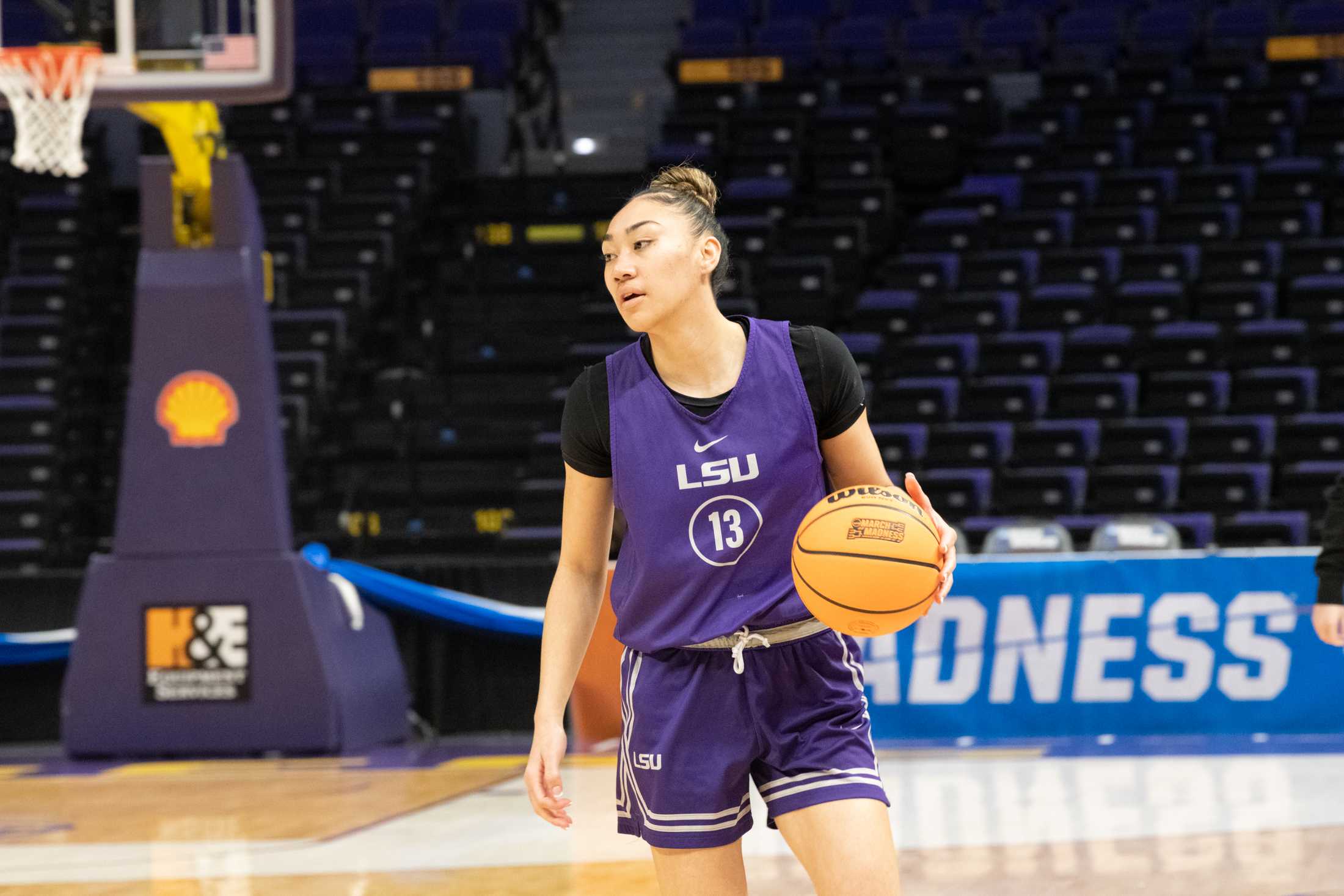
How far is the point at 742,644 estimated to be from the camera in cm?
271

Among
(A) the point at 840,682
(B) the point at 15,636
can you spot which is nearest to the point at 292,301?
(B) the point at 15,636

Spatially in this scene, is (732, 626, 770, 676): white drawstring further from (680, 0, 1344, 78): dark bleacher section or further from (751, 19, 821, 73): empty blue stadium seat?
(751, 19, 821, 73): empty blue stadium seat

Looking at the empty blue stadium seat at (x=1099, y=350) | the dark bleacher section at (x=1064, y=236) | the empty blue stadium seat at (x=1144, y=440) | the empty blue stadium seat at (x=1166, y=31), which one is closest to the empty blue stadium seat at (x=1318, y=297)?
the dark bleacher section at (x=1064, y=236)

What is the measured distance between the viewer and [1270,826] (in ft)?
18.9

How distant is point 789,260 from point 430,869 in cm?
878

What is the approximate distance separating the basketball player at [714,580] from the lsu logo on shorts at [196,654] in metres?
5.87

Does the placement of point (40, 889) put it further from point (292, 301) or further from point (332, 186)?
point (332, 186)

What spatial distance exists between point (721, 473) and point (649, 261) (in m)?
0.35

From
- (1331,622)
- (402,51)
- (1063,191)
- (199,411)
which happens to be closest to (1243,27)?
(1063,191)

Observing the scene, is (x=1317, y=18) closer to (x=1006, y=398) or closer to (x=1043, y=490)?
(x=1006, y=398)

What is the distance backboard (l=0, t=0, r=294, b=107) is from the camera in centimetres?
715

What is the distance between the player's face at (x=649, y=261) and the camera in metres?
2.72

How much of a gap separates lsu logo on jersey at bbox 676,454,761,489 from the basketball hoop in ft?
16.6

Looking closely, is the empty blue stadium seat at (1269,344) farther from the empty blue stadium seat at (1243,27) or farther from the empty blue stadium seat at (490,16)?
the empty blue stadium seat at (490,16)
